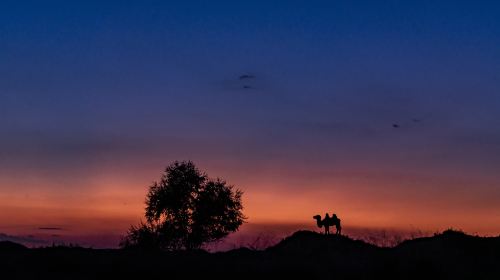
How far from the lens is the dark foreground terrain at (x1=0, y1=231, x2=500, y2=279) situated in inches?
1708

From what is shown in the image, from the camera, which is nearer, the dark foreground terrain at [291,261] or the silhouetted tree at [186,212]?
the dark foreground terrain at [291,261]

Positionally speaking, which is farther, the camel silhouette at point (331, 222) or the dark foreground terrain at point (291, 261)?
the camel silhouette at point (331, 222)

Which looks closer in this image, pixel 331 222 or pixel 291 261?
pixel 291 261

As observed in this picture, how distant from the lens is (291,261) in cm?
4994

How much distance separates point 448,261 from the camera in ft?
179

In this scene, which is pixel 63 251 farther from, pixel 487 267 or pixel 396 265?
pixel 487 267

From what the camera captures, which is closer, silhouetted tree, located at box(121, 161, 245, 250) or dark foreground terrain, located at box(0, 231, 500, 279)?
dark foreground terrain, located at box(0, 231, 500, 279)

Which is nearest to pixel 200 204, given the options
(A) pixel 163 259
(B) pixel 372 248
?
(B) pixel 372 248

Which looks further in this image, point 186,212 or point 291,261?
point 186,212

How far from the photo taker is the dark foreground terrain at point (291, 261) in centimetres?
4338

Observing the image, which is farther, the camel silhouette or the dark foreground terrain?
the camel silhouette

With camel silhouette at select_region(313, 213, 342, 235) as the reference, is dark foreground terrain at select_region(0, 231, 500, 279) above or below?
below

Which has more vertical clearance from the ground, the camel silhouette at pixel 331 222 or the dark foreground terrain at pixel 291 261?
the camel silhouette at pixel 331 222

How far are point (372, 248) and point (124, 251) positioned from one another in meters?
21.2
